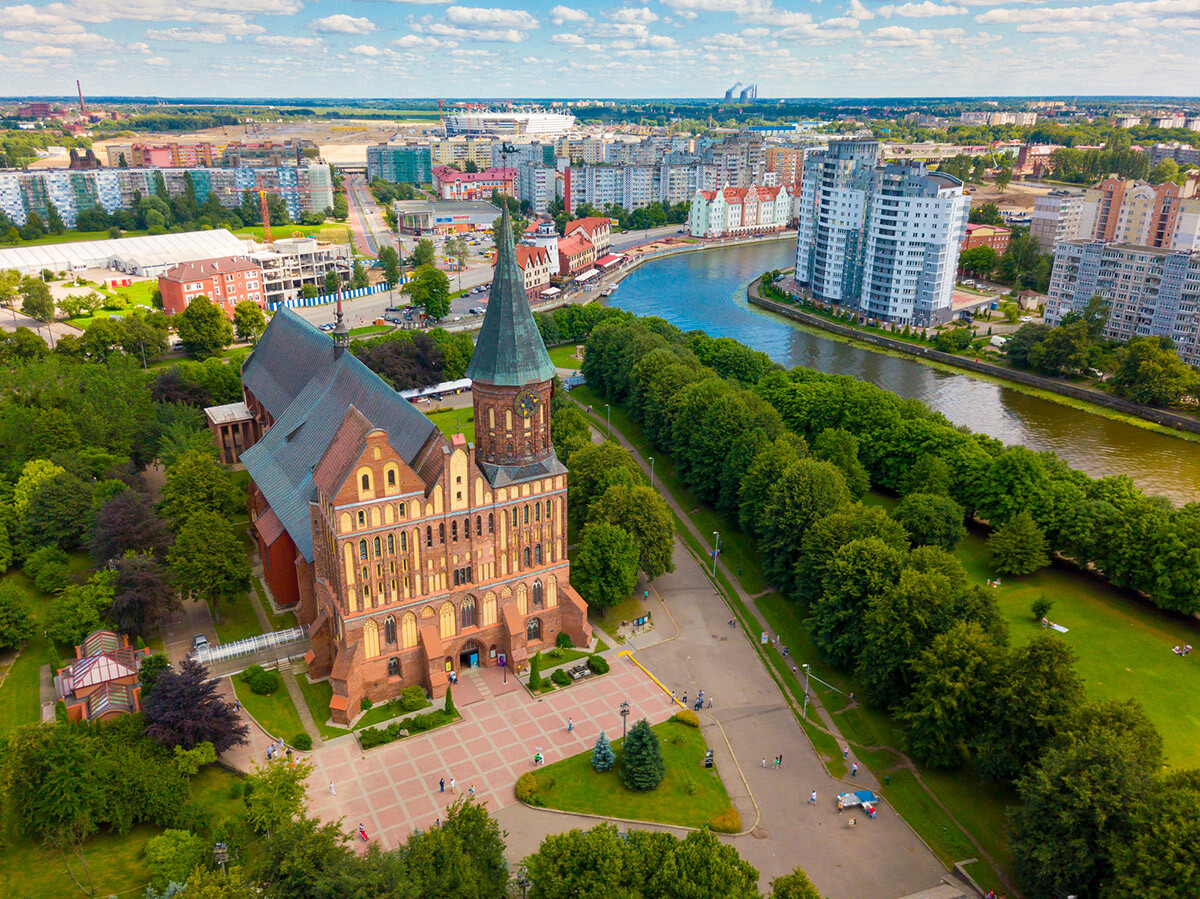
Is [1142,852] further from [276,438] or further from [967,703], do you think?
[276,438]

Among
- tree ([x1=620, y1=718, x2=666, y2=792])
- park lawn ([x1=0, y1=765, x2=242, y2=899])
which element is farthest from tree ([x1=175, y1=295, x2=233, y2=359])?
tree ([x1=620, y1=718, x2=666, y2=792])

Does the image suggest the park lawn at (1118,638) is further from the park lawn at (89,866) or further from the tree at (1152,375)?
the park lawn at (89,866)

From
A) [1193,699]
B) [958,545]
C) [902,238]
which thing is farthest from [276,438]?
[902,238]

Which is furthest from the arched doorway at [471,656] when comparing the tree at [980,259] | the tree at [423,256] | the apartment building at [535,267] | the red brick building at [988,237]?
the red brick building at [988,237]

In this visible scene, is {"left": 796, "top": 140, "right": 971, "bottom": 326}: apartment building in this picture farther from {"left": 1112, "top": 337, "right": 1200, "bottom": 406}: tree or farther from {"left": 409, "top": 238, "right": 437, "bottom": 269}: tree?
{"left": 409, "top": 238, "right": 437, "bottom": 269}: tree

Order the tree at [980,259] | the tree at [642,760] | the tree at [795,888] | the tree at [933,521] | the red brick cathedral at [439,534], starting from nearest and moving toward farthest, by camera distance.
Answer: the tree at [795,888], the tree at [642,760], the red brick cathedral at [439,534], the tree at [933,521], the tree at [980,259]

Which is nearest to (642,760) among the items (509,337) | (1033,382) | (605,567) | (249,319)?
(605,567)

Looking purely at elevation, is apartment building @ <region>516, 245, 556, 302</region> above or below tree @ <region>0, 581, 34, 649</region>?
above
